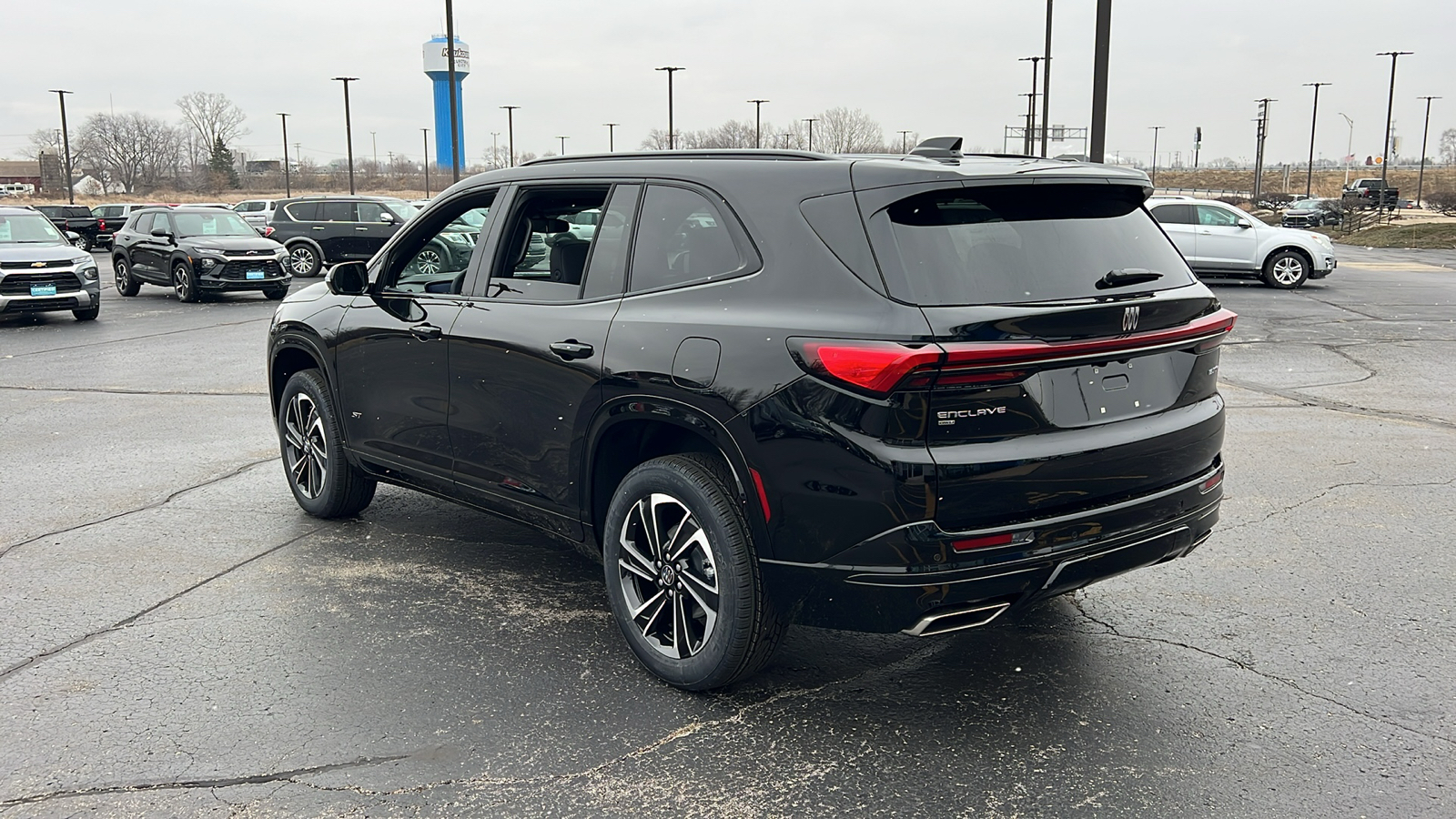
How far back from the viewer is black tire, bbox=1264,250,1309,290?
21.2 m

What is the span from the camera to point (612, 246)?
4.15 m

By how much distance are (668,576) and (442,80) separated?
11497 cm

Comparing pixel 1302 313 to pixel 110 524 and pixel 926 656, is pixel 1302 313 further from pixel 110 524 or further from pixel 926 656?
pixel 110 524

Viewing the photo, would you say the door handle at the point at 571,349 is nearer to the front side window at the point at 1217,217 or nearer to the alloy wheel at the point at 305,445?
the alloy wheel at the point at 305,445

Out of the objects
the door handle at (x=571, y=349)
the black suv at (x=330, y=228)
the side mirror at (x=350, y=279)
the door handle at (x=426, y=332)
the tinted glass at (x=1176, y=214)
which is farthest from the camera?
the black suv at (x=330, y=228)

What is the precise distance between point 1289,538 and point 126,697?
5.10m

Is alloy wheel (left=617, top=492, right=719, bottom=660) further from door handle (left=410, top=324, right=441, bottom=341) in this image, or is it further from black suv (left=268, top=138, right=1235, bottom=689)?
door handle (left=410, top=324, right=441, bottom=341)

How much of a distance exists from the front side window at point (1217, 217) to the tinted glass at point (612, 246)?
19958 millimetres

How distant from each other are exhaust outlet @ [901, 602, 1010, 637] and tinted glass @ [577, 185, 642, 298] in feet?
5.23

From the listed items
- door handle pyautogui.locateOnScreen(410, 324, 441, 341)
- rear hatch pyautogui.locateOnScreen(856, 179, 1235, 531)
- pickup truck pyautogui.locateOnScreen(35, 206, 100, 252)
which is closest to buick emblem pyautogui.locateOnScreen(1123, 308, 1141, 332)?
rear hatch pyautogui.locateOnScreen(856, 179, 1235, 531)

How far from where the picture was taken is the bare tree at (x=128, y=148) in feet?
360

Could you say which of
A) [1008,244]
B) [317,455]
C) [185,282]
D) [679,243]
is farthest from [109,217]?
[1008,244]

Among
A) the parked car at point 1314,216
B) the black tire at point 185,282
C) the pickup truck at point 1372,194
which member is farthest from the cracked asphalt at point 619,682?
the pickup truck at point 1372,194

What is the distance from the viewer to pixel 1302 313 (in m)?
17.0
